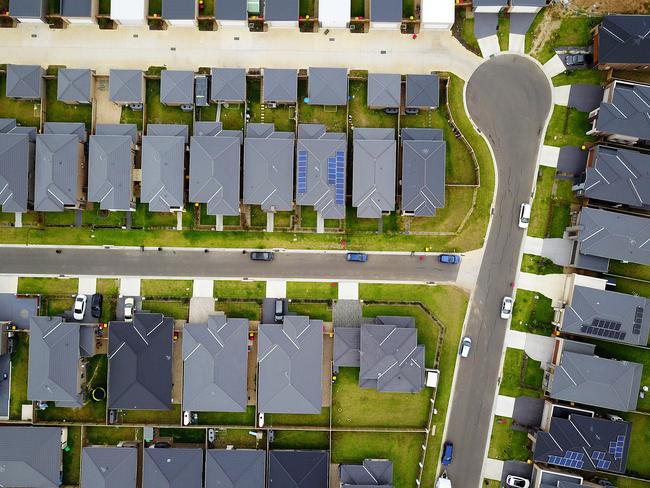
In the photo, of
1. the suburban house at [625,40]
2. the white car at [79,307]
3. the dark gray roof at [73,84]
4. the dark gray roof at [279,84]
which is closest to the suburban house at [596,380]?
the suburban house at [625,40]

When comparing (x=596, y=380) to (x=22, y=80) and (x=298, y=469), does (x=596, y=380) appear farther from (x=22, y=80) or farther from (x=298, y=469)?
(x=22, y=80)

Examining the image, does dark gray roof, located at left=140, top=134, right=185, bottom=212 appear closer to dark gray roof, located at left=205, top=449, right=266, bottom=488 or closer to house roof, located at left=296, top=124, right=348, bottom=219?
A: house roof, located at left=296, top=124, right=348, bottom=219

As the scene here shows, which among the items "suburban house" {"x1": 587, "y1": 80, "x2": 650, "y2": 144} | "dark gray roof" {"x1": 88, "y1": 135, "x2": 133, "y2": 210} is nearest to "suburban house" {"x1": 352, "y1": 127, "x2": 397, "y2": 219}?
"suburban house" {"x1": 587, "y1": 80, "x2": 650, "y2": 144}

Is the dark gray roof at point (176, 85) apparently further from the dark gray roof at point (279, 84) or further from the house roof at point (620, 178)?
the house roof at point (620, 178)

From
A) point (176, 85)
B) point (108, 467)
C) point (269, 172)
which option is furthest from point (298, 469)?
point (176, 85)

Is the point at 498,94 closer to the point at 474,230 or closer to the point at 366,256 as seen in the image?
the point at 474,230

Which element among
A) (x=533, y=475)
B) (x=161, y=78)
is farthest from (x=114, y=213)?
(x=533, y=475)
